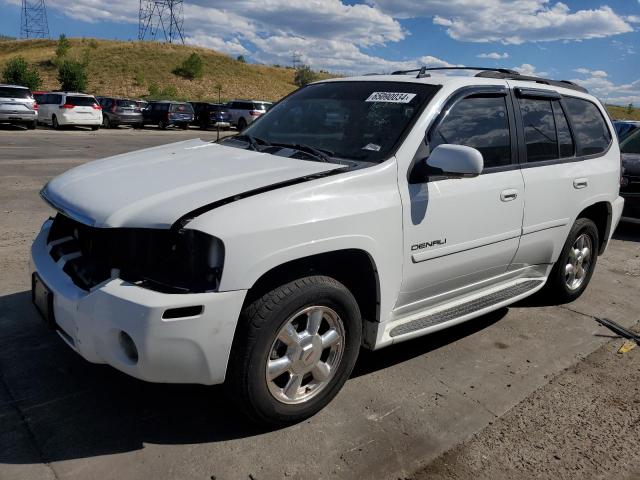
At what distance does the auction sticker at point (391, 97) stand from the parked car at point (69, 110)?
24.6 meters

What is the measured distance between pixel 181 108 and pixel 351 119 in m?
28.9

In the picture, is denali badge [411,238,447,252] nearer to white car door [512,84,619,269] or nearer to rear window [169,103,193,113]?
white car door [512,84,619,269]

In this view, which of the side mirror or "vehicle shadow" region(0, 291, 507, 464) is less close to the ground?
the side mirror

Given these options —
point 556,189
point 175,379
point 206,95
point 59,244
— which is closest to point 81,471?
point 175,379

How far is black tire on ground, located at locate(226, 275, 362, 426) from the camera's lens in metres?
2.62

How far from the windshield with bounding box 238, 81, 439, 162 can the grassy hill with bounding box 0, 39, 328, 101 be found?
5880 centimetres

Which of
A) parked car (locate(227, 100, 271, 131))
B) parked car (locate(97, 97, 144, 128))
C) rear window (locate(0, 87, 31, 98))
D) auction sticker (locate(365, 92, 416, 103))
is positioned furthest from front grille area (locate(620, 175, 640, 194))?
parked car (locate(97, 97, 144, 128))

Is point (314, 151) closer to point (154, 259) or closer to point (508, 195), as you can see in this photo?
point (154, 259)

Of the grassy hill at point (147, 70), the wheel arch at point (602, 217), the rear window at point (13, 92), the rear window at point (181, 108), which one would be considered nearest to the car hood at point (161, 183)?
the wheel arch at point (602, 217)

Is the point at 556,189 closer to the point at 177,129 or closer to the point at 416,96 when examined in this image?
the point at 416,96

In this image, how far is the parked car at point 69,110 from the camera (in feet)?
82.6

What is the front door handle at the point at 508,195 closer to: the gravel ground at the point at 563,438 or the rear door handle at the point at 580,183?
the rear door handle at the point at 580,183

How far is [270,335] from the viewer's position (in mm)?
2672

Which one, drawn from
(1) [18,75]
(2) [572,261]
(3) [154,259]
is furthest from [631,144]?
(1) [18,75]
